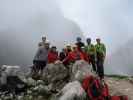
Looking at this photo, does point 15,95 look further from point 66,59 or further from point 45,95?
point 66,59

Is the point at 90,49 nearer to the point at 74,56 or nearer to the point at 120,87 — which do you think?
the point at 74,56

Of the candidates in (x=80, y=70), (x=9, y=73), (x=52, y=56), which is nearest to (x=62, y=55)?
(x=52, y=56)

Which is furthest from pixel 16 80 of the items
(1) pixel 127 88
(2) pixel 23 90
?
(1) pixel 127 88

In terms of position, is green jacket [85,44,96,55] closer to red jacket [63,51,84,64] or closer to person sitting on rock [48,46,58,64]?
red jacket [63,51,84,64]

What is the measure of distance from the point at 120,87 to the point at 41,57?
535 centimetres

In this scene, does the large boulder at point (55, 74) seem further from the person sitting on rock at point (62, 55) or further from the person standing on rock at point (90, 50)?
the person standing on rock at point (90, 50)

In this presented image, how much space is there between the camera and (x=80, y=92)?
921 inches

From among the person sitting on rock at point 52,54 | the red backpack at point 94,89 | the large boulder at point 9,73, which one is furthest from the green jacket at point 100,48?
the large boulder at point 9,73

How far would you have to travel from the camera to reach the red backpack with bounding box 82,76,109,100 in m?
23.9

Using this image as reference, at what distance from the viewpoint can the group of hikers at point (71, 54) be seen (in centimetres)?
2717

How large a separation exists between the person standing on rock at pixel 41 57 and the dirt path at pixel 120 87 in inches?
173

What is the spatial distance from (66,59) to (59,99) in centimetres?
452

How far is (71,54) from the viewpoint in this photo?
88.8 ft

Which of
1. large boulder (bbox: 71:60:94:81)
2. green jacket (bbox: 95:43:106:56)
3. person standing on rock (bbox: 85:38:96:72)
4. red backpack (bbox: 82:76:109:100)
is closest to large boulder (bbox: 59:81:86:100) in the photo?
red backpack (bbox: 82:76:109:100)
